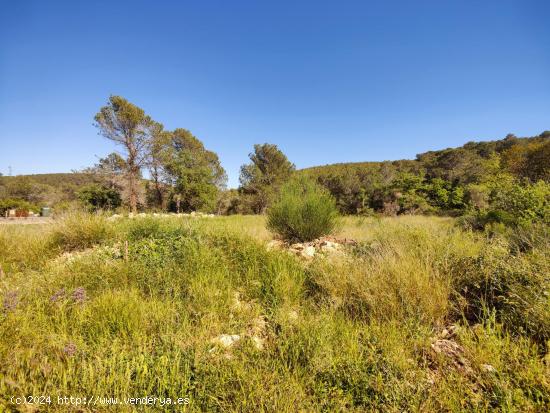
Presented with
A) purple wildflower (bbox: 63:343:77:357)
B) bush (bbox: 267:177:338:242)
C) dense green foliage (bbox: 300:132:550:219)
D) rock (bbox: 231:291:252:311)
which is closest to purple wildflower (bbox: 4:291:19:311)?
purple wildflower (bbox: 63:343:77:357)

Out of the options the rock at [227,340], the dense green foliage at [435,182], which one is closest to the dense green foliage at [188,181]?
the dense green foliage at [435,182]

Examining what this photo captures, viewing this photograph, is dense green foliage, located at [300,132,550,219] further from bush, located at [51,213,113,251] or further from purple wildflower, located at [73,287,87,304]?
purple wildflower, located at [73,287,87,304]

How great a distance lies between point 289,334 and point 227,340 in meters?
0.50

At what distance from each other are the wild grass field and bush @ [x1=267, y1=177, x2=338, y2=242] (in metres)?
2.04

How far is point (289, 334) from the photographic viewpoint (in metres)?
1.89

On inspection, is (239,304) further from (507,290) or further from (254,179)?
(254,179)

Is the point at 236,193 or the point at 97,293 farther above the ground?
the point at 236,193

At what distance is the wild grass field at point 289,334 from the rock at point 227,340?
18 millimetres

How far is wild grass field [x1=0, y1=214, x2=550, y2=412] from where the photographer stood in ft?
Answer: 4.33

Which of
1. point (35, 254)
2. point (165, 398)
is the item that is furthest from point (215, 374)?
point (35, 254)

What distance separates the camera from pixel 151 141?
59.2 ft

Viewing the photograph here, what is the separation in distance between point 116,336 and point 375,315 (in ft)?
7.05

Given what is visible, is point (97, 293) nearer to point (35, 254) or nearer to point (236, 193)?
point (35, 254)

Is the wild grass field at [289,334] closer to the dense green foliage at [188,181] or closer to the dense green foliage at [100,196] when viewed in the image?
the dense green foliage at [188,181]
